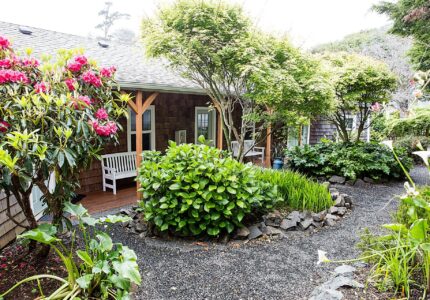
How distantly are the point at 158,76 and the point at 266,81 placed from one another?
278cm

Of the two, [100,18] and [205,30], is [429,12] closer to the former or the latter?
[205,30]

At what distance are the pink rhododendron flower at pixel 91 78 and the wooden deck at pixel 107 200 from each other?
3.31 meters

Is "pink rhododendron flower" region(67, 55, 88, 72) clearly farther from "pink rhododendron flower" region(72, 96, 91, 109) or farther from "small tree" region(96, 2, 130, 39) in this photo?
"small tree" region(96, 2, 130, 39)

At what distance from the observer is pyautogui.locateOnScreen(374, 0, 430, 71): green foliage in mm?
6637

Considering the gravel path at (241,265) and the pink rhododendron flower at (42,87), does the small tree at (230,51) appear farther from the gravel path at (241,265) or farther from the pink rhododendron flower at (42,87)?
the pink rhododendron flower at (42,87)

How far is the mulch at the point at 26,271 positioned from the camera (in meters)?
2.66

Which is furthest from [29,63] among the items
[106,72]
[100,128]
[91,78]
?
[100,128]

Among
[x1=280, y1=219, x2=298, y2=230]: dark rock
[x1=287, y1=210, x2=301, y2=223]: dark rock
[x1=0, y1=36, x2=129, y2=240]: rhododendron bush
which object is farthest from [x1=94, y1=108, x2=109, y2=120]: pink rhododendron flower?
[x1=287, y1=210, x2=301, y2=223]: dark rock

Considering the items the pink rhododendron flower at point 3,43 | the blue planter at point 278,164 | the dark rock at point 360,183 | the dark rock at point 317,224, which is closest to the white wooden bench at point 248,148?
the blue planter at point 278,164

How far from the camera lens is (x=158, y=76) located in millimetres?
6949

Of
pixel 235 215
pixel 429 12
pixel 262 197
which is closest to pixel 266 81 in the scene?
pixel 262 197

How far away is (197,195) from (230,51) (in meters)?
2.67

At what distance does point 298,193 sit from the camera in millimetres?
5363

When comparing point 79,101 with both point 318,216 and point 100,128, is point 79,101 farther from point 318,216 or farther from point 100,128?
point 318,216
